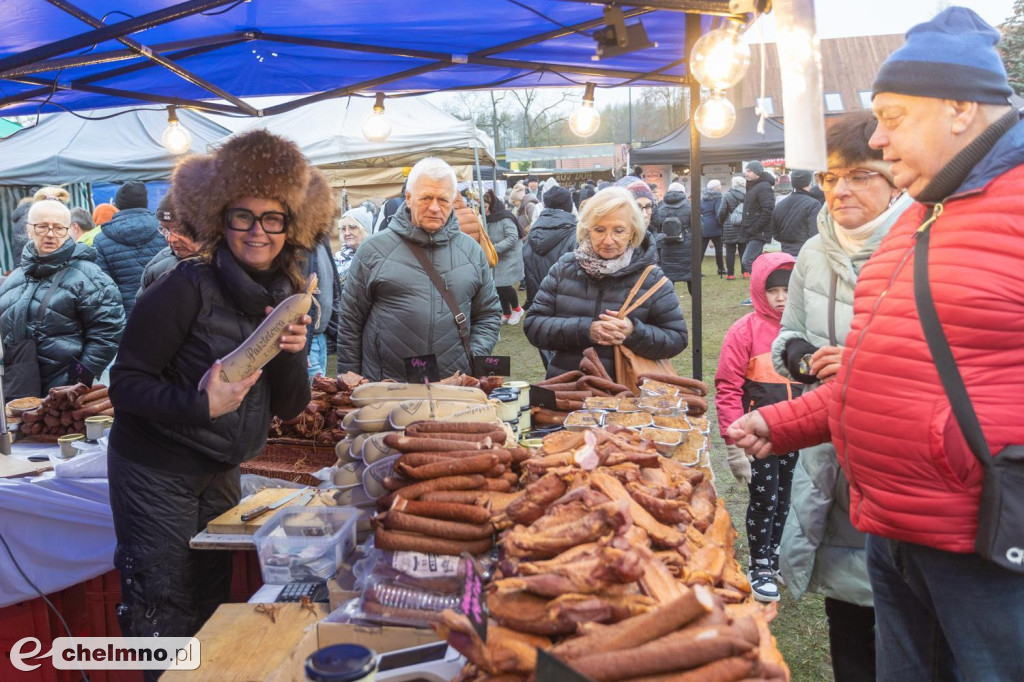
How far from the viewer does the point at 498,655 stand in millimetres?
1488

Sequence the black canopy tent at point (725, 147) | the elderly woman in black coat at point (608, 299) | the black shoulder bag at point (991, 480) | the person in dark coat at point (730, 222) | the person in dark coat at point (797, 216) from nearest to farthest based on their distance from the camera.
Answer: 1. the black shoulder bag at point (991, 480)
2. the elderly woman in black coat at point (608, 299)
3. the person in dark coat at point (797, 216)
4. the black canopy tent at point (725, 147)
5. the person in dark coat at point (730, 222)

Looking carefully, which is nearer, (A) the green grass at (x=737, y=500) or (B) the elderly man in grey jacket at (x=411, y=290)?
(A) the green grass at (x=737, y=500)

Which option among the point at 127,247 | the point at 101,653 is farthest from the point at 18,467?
the point at 127,247

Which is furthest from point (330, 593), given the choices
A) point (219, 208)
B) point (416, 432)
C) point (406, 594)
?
point (219, 208)

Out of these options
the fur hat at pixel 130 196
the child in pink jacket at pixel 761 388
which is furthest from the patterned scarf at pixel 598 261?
the fur hat at pixel 130 196

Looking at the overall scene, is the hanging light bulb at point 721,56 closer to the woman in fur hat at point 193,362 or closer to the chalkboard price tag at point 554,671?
the woman in fur hat at point 193,362

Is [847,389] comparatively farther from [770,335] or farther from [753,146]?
[753,146]

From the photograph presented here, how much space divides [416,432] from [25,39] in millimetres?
4306

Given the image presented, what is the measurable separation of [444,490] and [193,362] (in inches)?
41.4

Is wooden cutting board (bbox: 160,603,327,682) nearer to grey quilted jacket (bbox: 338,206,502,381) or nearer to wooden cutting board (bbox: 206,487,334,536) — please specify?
wooden cutting board (bbox: 206,487,334,536)

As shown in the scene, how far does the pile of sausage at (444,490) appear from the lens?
2.06 m

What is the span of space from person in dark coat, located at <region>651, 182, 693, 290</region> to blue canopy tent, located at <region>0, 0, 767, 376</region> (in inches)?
269

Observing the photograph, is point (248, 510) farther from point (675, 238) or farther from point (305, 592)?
point (675, 238)

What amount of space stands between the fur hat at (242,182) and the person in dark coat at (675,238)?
1142 centimetres
